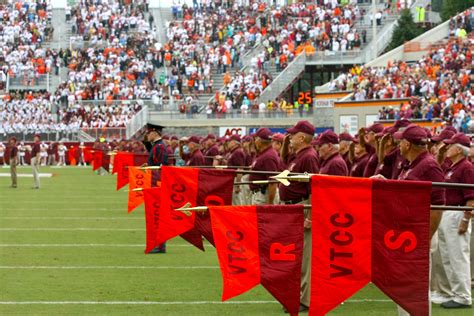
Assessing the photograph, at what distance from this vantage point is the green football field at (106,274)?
11617 millimetres

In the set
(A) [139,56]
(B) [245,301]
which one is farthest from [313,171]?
(A) [139,56]

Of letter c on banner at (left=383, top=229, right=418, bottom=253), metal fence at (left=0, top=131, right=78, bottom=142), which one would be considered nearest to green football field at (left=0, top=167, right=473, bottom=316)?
letter c on banner at (left=383, top=229, right=418, bottom=253)

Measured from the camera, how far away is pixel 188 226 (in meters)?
14.2

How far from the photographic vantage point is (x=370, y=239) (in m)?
8.55

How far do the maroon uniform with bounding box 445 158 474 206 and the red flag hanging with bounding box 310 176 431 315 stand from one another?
3.12 m

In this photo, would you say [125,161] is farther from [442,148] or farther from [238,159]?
[442,148]

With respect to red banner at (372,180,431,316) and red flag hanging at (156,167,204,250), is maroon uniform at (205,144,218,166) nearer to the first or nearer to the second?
red flag hanging at (156,167,204,250)

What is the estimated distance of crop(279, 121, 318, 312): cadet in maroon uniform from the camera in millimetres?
11352

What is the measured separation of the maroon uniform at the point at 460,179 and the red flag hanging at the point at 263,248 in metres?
2.69

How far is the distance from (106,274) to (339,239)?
Answer: 19.8ft

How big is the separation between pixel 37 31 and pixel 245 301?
56.5 meters

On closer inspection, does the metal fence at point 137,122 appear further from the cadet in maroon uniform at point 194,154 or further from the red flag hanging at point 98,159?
the cadet in maroon uniform at point 194,154

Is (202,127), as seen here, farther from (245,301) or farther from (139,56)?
(245,301)

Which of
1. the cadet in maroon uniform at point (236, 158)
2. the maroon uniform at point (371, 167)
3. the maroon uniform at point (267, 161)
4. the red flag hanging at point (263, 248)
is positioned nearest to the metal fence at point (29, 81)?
the cadet in maroon uniform at point (236, 158)
